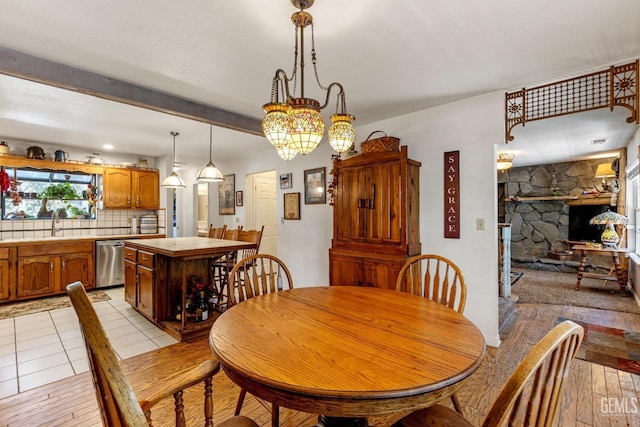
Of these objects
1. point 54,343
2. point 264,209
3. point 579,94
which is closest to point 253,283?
point 54,343

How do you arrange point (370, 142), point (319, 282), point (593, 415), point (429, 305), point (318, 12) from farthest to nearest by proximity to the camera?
point (319, 282) < point (370, 142) < point (593, 415) < point (318, 12) < point (429, 305)

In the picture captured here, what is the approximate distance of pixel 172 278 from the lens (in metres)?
3.18

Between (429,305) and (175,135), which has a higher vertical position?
(175,135)

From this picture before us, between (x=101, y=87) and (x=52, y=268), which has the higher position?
(x=101, y=87)

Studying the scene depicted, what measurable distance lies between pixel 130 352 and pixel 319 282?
2333 mm

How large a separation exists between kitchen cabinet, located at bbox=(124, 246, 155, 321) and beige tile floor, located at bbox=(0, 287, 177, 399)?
16 centimetres

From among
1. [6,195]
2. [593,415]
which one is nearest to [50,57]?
[6,195]

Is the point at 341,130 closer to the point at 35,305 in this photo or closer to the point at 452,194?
the point at 452,194

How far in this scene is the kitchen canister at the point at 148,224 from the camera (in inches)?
217

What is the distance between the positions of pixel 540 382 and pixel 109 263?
18.7 feet

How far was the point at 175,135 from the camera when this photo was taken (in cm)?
427

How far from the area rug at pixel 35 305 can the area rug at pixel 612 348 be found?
5.48m

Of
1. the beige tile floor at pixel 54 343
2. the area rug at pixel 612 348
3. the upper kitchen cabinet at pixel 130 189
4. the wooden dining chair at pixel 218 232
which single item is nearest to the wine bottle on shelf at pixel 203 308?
the beige tile floor at pixel 54 343

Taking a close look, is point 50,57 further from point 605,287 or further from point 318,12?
point 605,287
